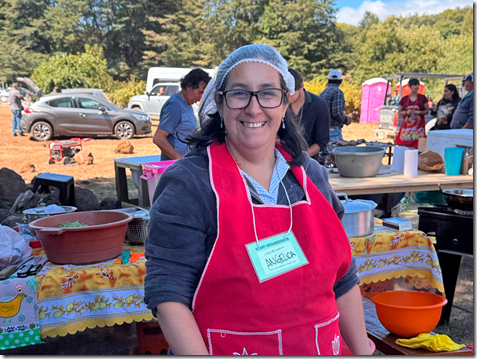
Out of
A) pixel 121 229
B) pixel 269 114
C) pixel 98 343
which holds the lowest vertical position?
pixel 98 343

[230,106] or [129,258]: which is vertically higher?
[230,106]

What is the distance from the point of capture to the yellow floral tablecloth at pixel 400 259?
2.87 meters

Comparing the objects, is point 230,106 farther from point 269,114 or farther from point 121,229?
point 121,229

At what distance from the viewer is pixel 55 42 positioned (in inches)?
1308

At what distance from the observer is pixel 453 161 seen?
4.33 meters

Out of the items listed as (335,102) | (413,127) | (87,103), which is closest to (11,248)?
(335,102)

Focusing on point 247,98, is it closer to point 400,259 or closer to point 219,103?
point 219,103

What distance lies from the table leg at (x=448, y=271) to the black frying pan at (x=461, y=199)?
34 cm

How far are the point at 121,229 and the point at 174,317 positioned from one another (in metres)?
1.16

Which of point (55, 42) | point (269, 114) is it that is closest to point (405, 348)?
point (269, 114)

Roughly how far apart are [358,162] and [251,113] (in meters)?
2.81

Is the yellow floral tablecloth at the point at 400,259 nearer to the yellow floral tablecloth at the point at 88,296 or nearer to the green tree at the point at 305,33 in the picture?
the yellow floral tablecloth at the point at 88,296

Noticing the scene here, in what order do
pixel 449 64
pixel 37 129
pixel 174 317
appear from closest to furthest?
pixel 174 317, pixel 37 129, pixel 449 64

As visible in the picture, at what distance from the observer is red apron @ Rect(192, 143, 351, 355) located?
4.19 feet
